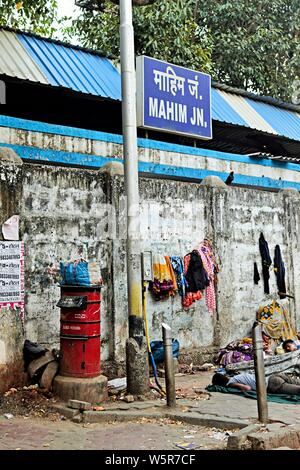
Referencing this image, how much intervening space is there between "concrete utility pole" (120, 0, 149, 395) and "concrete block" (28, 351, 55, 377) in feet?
3.41

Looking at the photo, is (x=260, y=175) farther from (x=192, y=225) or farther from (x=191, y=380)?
(x=191, y=380)

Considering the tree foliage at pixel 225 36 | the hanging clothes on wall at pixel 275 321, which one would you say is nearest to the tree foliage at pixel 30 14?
the tree foliage at pixel 225 36

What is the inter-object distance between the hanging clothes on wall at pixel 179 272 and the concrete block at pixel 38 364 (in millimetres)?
2934

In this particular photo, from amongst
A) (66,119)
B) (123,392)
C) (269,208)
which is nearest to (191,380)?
(123,392)

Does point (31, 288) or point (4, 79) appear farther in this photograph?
point (4, 79)

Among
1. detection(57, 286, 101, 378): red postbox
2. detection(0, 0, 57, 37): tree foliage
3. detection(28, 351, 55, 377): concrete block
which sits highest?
detection(0, 0, 57, 37): tree foliage

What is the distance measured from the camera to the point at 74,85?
1066 cm

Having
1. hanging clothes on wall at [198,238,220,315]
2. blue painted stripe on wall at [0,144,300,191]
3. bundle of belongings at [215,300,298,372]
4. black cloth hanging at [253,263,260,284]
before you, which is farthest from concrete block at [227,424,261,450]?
black cloth hanging at [253,263,260,284]

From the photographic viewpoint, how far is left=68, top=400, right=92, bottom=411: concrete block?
6.65 m

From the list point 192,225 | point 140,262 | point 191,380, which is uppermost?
point 192,225

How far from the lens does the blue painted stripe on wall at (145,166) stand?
9.15 meters

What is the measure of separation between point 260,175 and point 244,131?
1320 mm

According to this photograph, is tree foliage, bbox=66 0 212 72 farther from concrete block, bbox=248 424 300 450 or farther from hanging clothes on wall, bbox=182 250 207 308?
concrete block, bbox=248 424 300 450

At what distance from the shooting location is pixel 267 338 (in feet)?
35.6
